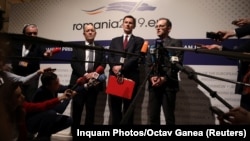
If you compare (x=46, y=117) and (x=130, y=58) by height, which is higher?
(x=130, y=58)

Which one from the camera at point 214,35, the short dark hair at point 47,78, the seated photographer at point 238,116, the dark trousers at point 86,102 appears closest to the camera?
the seated photographer at point 238,116

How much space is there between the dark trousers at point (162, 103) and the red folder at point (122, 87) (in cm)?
27

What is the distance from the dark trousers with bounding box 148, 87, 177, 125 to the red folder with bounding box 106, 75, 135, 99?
0.27m

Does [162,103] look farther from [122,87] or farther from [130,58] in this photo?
[130,58]

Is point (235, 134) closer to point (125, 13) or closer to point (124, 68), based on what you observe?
point (124, 68)

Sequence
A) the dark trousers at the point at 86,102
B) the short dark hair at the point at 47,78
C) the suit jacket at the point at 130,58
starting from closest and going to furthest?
1. the short dark hair at the point at 47,78
2. the suit jacket at the point at 130,58
3. the dark trousers at the point at 86,102

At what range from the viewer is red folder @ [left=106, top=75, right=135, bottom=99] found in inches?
121

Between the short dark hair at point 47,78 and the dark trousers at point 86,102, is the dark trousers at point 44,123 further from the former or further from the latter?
the dark trousers at point 86,102

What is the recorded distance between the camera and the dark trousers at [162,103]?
3164 millimetres

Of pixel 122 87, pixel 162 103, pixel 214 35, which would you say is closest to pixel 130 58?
pixel 122 87

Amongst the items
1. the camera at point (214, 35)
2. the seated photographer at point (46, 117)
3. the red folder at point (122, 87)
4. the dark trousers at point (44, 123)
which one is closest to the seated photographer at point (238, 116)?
the camera at point (214, 35)

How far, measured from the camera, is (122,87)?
10.3ft

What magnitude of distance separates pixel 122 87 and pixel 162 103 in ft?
1.55

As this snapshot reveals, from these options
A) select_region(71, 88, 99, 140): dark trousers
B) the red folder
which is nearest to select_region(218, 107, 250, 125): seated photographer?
the red folder
